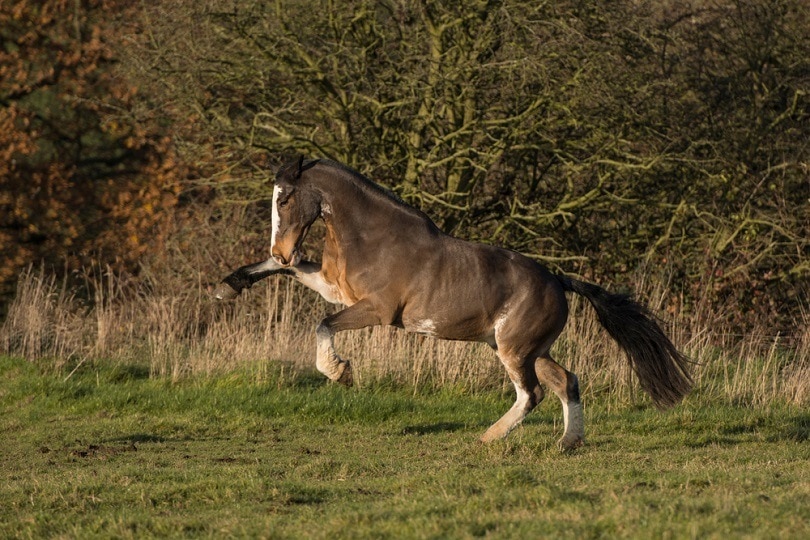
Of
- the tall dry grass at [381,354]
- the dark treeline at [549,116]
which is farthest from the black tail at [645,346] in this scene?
the dark treeline at [549,116]

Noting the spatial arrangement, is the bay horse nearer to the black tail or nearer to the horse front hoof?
the horse front hoof

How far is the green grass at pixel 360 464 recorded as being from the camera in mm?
5441

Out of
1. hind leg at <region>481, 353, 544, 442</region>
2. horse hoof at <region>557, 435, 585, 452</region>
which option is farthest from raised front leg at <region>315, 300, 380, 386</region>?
horse hoof at <region>557, 435, 585, 452</region>

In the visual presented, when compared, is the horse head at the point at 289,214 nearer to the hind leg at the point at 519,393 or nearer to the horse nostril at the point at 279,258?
the horse nostril at the point at 279,258

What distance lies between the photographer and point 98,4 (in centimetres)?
2231

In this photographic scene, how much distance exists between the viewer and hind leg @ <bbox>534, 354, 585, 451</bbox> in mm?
8547

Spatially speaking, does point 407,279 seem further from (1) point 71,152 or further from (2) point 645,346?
(1) point 71,152

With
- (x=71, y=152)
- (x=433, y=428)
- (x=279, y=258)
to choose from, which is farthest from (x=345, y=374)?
(x=71, y=152)

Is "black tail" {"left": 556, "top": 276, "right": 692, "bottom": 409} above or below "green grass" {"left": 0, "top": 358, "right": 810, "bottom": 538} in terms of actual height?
above

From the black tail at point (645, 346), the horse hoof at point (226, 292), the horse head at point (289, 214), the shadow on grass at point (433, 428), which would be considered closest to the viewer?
the horse head at point (289, 214)

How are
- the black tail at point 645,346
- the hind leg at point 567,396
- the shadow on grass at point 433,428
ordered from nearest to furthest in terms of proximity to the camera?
the hind leg at point 567,396 → the black tail at point 645,346 → the shadow on grass at point 433,428

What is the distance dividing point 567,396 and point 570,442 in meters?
0.38

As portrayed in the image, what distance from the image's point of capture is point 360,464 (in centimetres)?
774

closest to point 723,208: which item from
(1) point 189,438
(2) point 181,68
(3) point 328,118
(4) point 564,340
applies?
(4) point 564,340
